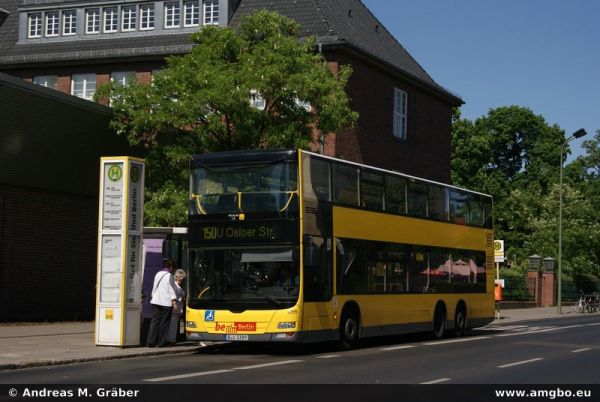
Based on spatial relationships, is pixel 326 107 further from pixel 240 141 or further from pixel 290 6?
pixel 290 6

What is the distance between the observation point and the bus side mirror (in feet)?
62.4

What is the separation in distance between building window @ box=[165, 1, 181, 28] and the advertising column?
2527 cm

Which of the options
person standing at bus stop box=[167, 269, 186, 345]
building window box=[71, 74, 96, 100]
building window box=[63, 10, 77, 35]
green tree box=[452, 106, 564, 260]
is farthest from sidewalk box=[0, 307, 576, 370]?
green tree box=[452, 106, 564, 260]

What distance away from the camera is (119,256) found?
19.7 meters

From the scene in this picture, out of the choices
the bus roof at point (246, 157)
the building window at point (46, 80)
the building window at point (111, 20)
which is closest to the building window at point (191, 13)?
A: the building window at point (111, 20)

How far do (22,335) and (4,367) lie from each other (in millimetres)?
6727

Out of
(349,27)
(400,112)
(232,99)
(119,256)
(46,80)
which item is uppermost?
(349,27)

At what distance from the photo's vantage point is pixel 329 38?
39.5 m

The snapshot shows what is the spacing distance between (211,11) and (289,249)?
26.7m

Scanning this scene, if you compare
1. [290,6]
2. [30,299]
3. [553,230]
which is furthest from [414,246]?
[553,230]

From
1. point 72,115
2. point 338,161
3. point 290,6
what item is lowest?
point 338,161

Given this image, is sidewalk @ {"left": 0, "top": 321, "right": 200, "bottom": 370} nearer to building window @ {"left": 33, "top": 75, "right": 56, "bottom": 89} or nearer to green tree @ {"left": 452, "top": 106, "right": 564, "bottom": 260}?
building window @ {"left": 33, "top": 75, "right": 56, "bottom": 89}
